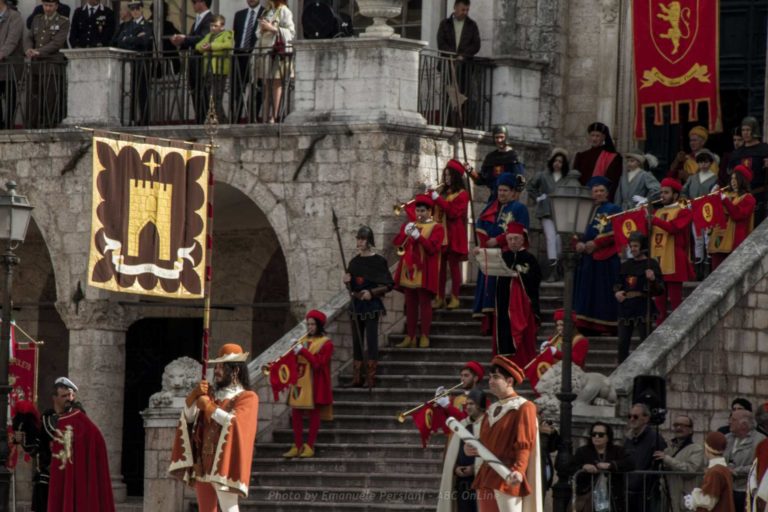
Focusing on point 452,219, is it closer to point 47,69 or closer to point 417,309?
point 417,309

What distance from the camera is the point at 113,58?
97.5 ft

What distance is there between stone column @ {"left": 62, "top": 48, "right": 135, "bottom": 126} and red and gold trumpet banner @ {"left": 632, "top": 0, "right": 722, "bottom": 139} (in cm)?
585

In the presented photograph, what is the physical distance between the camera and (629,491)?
2194 centimetres

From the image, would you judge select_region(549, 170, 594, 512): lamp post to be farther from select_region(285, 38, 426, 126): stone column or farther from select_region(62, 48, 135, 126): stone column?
select_region(62, 48, 135, 126): stone column

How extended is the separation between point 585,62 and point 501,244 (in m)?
4.07

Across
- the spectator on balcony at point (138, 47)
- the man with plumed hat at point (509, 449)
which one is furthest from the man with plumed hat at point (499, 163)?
the man with plumed hat at point (509, 449)

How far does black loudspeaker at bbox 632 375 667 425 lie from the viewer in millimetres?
22531

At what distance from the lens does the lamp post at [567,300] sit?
21562 millimetres

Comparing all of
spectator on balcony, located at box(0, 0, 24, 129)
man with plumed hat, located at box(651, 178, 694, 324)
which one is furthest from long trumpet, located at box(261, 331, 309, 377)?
spectator on balcony, located at box(0, 0, 24, 129)

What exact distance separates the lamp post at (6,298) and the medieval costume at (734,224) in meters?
6.89

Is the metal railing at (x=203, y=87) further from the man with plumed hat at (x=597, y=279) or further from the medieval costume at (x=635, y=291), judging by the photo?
the medieval costume at (x=635, y=291)

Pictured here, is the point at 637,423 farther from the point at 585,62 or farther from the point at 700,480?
the point at 585,62

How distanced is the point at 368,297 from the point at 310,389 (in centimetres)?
126

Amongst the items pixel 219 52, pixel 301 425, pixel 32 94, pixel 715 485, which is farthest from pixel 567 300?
pixel 32 94
